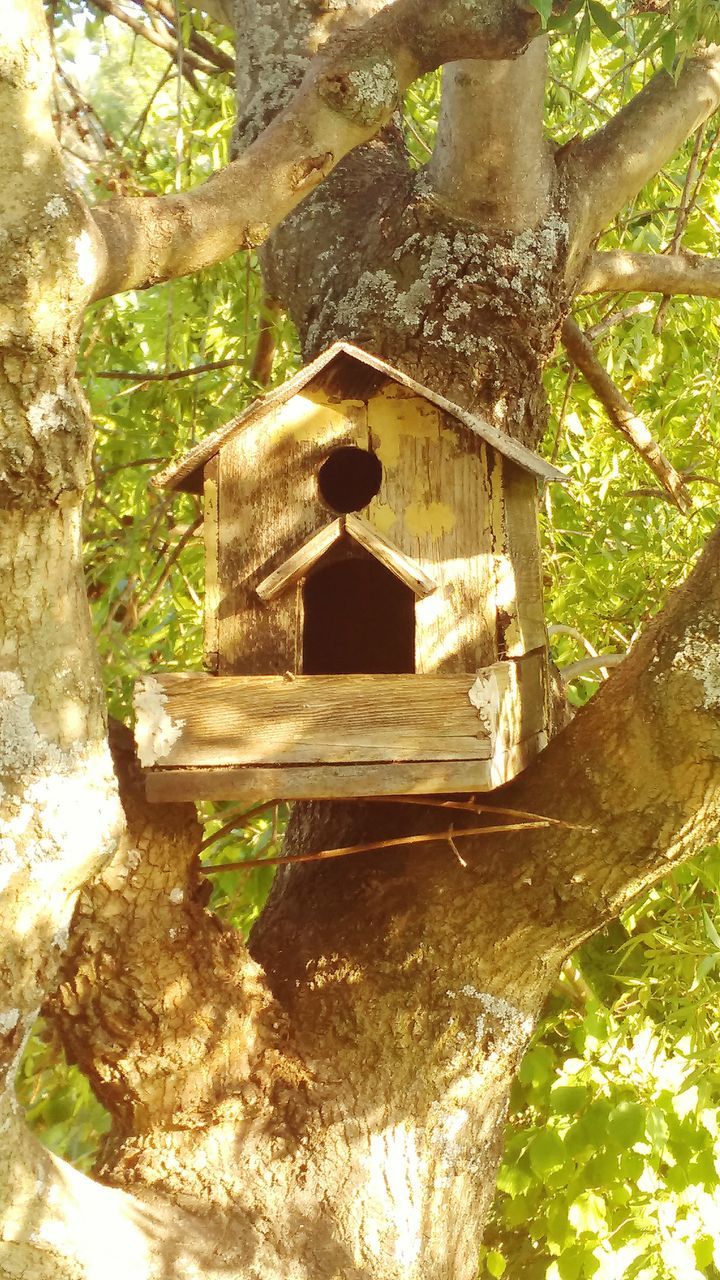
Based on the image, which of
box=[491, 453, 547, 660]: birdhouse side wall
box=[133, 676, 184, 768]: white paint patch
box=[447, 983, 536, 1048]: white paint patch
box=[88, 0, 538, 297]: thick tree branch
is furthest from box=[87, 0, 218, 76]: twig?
box=[447, 983, 536, 1048]: white paint patch

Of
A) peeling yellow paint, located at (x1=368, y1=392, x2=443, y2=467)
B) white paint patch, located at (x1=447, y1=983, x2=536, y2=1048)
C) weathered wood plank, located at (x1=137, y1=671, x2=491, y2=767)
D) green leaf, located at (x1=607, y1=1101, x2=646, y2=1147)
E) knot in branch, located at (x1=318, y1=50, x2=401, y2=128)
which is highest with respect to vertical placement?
knot in branch, located at (x1=318, y1=50, x2=401, y2=128)

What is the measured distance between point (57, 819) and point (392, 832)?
84 cm

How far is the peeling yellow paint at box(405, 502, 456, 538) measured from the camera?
2.01 m

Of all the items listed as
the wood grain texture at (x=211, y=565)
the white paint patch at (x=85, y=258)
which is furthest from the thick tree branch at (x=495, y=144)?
the white paint patch at (x=85, y=258)

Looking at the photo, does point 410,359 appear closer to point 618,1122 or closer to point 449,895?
point 449,895

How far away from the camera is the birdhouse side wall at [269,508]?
2008 millimetres

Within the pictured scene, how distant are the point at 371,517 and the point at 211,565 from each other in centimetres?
26

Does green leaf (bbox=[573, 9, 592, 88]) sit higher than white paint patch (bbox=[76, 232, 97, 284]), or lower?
higher

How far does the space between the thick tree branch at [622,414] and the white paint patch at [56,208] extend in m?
1.67

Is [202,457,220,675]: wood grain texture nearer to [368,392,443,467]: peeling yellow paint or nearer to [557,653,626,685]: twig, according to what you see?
[368,392,443,467]: peeling yellow paint

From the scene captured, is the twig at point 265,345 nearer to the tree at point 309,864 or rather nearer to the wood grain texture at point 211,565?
the tree at point 309,864

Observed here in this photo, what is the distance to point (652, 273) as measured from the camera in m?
2.88

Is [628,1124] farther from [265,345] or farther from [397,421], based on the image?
[265,345]

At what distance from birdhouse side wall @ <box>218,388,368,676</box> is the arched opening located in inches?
20.0
